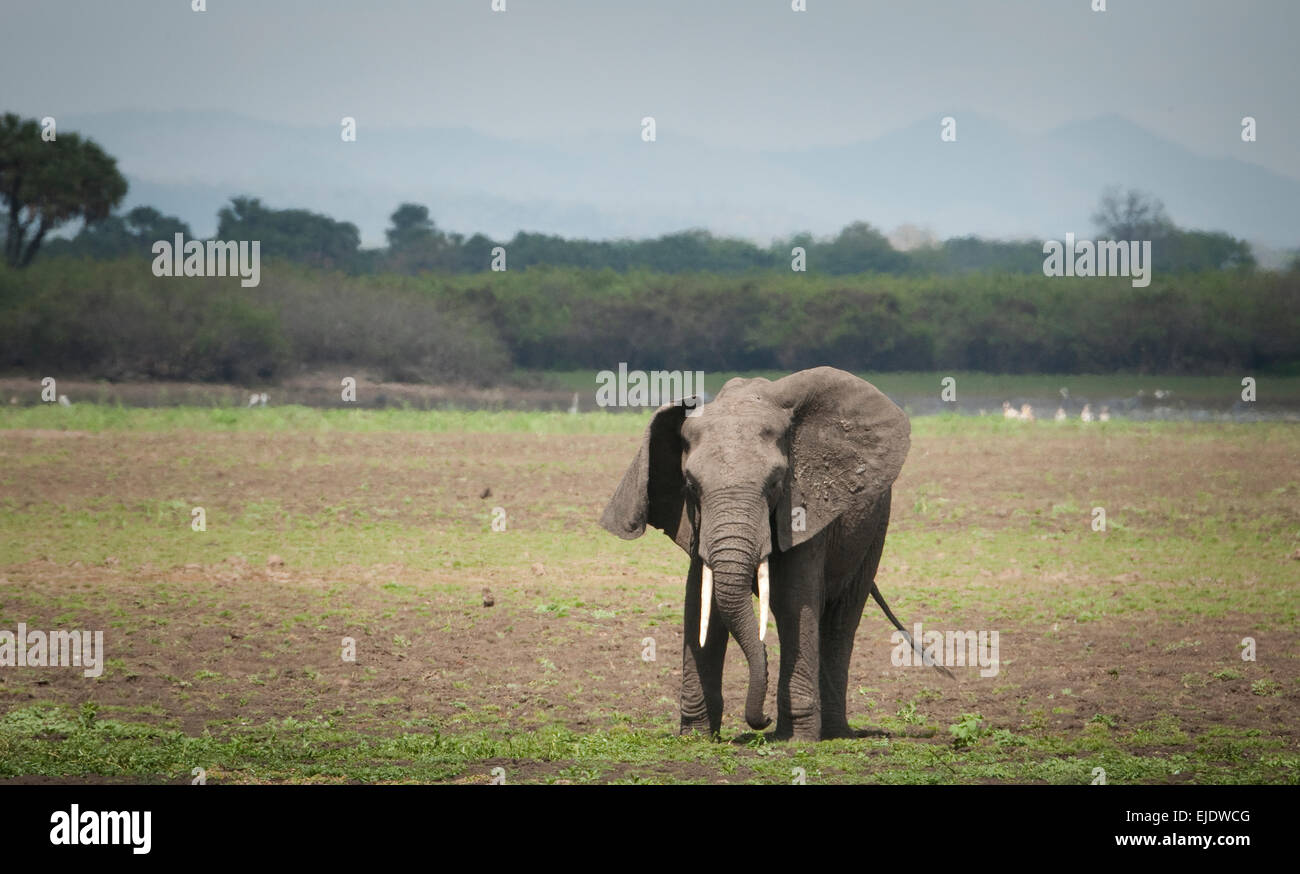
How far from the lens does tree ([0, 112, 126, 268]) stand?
211ft

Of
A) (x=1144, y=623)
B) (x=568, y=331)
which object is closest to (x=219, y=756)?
(x=1144, y=623)

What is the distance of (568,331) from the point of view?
6700 centimetres

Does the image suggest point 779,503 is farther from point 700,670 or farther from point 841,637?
point 841,637

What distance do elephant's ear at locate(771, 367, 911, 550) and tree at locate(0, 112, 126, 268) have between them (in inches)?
2368

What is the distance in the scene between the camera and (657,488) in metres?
10.0

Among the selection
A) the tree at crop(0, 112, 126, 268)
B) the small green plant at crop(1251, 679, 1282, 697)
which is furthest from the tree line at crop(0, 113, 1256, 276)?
the small green plant at crop(1251, 679, 1282, 697)

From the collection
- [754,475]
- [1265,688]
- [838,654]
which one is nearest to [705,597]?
[754,475]

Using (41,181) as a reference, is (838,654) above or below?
below

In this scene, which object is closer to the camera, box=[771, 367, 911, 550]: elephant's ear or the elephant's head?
the elephant's head

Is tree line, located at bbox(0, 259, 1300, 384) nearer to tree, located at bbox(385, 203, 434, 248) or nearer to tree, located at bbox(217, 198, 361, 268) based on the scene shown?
tree, located at bbox(217, 198, 361, 268)

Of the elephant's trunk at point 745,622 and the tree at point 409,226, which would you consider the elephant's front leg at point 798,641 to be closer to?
the elephant's trunk at point 745,622

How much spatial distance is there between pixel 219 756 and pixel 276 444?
79.7 ft

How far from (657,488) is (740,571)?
1.34m
